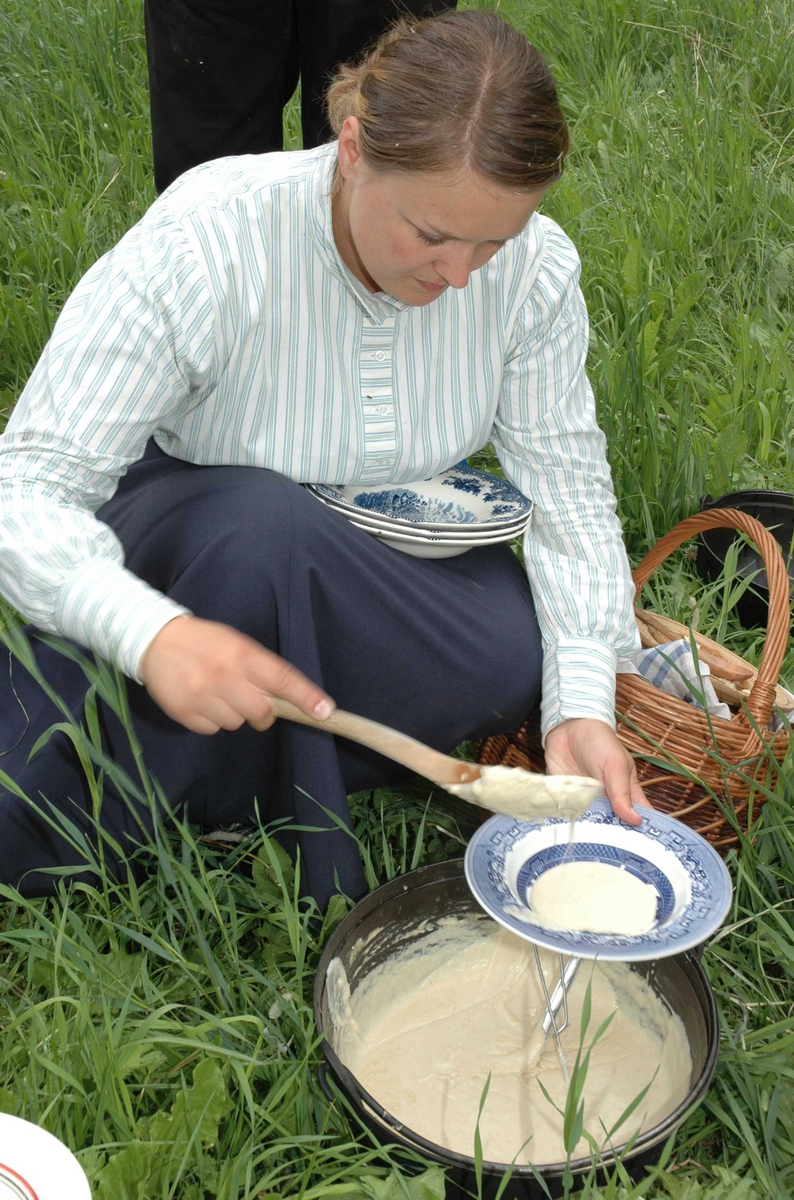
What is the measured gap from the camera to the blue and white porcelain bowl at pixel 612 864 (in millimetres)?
1483

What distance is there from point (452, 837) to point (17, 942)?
2.40 ft

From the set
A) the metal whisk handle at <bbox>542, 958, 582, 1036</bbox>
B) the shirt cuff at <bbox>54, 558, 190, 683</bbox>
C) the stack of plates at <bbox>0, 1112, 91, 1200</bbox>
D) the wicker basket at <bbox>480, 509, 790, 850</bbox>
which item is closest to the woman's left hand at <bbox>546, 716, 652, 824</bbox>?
the wicker basket at <bbox>480, 509, 790, 850</bbox>

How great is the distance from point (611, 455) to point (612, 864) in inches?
46.4

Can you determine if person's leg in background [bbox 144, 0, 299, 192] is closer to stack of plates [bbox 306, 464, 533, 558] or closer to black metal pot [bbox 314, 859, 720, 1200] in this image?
stack of plates [bbox 306, 464, 533, 558]

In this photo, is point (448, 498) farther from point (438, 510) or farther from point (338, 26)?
point (338, 26)

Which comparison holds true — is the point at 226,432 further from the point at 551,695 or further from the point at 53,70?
the point at 53,70

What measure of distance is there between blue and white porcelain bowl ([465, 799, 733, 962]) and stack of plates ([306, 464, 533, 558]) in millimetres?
438

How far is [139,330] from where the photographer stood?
1589 mm

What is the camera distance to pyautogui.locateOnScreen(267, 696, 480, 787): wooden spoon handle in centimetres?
144

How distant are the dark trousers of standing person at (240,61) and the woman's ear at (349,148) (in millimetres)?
845

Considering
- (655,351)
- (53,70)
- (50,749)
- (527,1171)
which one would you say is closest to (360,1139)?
(527,1171)

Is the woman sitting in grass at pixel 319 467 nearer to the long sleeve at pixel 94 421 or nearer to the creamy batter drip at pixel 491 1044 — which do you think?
the long sleeve at pixel 94 421

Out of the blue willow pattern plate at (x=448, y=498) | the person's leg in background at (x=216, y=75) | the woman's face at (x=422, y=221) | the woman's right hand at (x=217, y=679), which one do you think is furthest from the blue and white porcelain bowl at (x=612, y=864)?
the person's leg in background at (x=216, y=75)

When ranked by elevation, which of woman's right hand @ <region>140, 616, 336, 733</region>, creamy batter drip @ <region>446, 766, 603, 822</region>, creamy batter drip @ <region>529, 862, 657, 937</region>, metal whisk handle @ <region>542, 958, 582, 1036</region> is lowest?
metal whisk handle @ <region>542, 958, 582, 1036</region>
